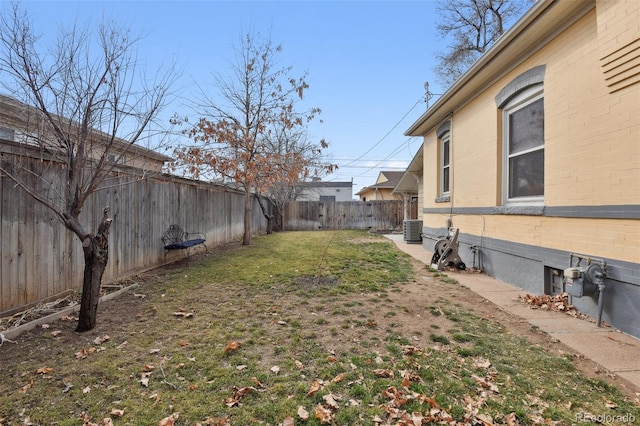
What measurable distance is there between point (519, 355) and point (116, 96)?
16.6ft

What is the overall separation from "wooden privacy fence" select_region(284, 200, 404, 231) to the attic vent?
16.3 m

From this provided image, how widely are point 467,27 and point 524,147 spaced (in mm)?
16701

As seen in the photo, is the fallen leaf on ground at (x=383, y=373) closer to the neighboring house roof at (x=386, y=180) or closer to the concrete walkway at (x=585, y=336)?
the concrete walkway at (x=585, y=336)

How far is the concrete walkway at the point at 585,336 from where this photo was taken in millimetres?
2827

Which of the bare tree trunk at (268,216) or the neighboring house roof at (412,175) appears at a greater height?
the neighboring house roof at (412,175)

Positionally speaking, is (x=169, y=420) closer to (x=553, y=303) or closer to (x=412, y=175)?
(x=553, y=303)

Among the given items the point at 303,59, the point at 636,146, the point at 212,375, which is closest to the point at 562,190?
the point at 636,146

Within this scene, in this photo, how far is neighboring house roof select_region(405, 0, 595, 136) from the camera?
4141mm

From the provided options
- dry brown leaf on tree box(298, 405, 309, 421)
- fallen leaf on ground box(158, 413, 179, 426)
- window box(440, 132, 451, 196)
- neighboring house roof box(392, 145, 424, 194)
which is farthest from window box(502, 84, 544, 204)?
neighboring house roof box(392, 145, 424, 194)

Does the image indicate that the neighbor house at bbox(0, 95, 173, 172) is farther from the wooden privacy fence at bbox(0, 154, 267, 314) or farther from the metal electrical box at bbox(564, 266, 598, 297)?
the metal electrical box at bbox(564, 266, 598, 297)

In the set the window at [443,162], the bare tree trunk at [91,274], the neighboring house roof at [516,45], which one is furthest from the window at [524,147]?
the bare tree trunk at [91,274]

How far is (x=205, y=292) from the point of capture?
5.23 metres

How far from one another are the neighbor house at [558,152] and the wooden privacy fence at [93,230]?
5514mm

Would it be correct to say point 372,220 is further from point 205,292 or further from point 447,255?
point 205,292
